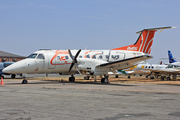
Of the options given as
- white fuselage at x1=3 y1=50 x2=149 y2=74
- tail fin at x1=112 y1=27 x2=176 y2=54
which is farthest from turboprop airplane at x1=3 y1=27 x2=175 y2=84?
tail fin at x1=112 y1=27 x2=176 y2=54

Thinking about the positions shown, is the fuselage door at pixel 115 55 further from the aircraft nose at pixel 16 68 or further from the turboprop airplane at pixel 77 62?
the aircraft nose at pixel 16 68

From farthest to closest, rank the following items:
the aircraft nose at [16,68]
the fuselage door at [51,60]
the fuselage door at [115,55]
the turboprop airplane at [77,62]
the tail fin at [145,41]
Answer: the tail fin at [145,41] < the fuselage door at [115,55] < the fuselage door at [51,60] < the turboprop airplane at [77,62] < the aircraft nose at [16,68]

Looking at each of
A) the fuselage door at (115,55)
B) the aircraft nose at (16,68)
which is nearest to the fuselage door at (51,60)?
the aircraft nose at (16,68)

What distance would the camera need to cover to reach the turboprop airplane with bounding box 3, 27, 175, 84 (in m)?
23.1

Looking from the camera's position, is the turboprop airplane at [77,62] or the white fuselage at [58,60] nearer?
the white fuselage at [58,60]

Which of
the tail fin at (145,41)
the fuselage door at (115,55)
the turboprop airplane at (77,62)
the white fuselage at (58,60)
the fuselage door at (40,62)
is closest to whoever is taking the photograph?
the white fuselage at (58,60)

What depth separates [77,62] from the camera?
24.9m

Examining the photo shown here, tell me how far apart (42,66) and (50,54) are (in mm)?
1671

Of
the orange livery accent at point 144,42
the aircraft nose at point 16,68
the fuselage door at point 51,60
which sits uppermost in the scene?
the orange livery accent at point 144,42

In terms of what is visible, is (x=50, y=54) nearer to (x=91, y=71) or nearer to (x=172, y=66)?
(x=91, y=71)

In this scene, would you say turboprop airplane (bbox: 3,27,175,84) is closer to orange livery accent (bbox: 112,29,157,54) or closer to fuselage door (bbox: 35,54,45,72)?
fuselage door (bbox: 35,54,45,72)

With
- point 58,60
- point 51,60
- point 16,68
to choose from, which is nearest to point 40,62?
point 51,60

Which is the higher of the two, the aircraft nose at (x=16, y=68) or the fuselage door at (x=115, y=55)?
the fuselage door at (x=115, y=55)

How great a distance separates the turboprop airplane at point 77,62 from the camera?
75.8ft
